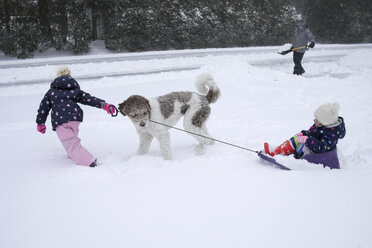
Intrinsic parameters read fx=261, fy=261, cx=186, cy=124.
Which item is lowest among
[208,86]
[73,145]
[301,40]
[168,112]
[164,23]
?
[73,145]

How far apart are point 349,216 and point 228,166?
156 centimetres

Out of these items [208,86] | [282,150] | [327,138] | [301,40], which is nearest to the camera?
[327,138]

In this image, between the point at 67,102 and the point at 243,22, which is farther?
the point at 243,22

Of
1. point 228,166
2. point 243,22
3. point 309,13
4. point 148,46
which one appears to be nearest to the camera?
point 228,166

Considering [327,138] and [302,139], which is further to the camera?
[302,139]

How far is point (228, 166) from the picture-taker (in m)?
3.60

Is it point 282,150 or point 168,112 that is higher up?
point 168,112

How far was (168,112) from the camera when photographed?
13.2 feet

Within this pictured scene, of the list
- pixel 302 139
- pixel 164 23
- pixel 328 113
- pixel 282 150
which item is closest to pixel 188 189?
pixel 282 150

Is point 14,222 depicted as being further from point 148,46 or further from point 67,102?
point 148,46

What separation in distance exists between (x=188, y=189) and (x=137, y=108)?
135 cm

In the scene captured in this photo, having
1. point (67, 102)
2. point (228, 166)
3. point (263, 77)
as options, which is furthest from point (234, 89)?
point (67, 102)

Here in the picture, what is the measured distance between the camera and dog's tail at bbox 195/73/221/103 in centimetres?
432

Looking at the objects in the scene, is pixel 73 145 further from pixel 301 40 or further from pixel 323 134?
pixel 301 40
